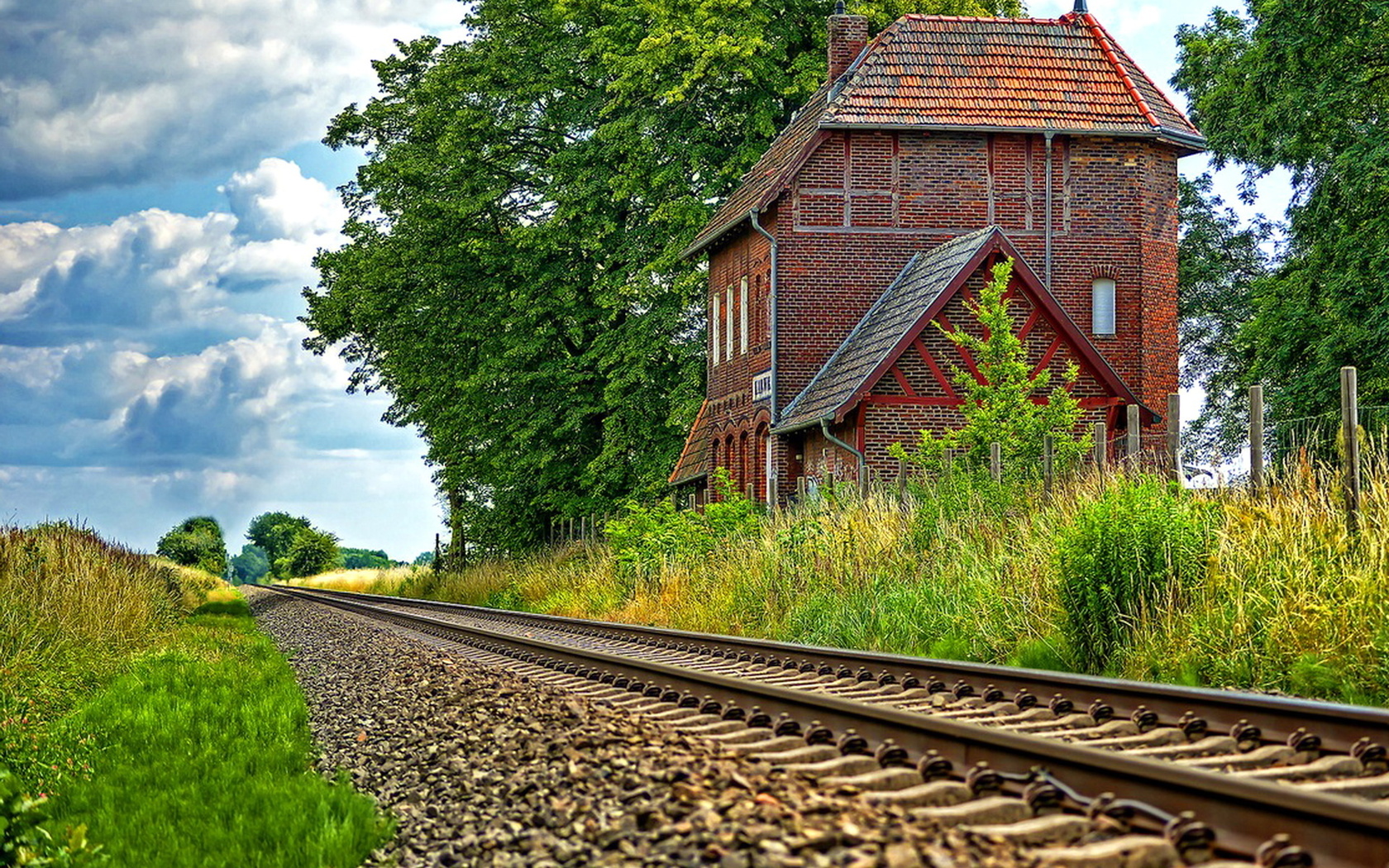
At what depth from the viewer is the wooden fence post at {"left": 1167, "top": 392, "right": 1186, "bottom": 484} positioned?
44.6ft

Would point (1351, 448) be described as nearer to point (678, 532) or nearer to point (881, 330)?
point (678, 532)

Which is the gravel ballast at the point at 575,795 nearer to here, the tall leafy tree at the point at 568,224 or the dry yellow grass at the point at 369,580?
the tall leafy tree at the point at 568,224

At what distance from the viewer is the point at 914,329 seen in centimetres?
2756

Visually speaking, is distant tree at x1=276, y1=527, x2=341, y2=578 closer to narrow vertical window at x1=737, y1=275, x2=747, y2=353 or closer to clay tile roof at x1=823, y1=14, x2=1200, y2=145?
narrow vertical window at x1=737, y1=275, x2=747, y2=353

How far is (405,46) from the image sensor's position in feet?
156

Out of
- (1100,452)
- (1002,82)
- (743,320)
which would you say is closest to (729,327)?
(743,320)

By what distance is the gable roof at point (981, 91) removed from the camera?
32.1 metres

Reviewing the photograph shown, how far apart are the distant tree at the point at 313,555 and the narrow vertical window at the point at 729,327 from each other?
63.9 m

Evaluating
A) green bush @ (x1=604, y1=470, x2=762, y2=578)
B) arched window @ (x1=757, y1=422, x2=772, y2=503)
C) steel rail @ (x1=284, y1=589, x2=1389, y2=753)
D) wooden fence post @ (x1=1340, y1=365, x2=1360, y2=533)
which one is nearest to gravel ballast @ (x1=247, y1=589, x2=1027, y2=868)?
steel rail @ (x1=284, y1=589, x2=1389, y2=753)

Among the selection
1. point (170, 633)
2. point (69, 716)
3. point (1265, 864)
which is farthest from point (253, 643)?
point (1265, 864)

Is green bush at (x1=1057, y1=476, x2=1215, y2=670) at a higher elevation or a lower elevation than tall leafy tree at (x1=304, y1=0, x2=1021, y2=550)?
lower

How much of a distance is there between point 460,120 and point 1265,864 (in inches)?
1494

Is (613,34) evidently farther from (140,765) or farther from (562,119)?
(140,765)

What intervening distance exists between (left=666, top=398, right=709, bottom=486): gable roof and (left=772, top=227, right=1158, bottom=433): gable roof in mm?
6291
